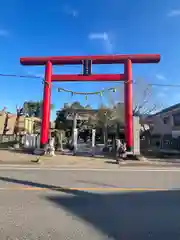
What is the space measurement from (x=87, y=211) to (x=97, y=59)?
15.6m

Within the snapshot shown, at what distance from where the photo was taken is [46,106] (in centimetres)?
1898

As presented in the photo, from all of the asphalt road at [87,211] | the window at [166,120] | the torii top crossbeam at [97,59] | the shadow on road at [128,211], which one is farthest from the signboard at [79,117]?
the shadow on road at [128,211]

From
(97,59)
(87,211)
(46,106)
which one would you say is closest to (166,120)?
(97,59)

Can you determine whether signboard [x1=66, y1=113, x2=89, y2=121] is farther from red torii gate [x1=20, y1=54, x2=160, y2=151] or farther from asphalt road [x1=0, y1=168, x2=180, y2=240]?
asphalt road [x1=0, y1=168, x2=180, y2=240]

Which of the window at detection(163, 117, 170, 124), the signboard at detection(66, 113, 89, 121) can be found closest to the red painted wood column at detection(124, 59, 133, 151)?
the window at detection(163, 117, 170, 124)

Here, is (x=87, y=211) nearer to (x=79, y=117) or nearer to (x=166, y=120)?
(x=166, y=120)

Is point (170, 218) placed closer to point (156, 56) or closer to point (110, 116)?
point (156, 56)

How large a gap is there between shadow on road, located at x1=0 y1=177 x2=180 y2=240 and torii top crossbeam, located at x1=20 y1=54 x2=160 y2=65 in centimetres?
1365

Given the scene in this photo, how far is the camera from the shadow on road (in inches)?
154

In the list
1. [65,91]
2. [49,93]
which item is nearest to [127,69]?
[65,91]

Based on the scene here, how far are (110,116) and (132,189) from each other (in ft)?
90.3

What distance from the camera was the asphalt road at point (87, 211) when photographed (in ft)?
12.6

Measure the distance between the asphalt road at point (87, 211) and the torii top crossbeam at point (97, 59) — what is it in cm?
1319

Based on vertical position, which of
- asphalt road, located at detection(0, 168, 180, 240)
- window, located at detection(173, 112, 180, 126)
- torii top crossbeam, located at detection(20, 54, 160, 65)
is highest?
torii top crossbeam, located at detection(20, 54, 160, 65)
